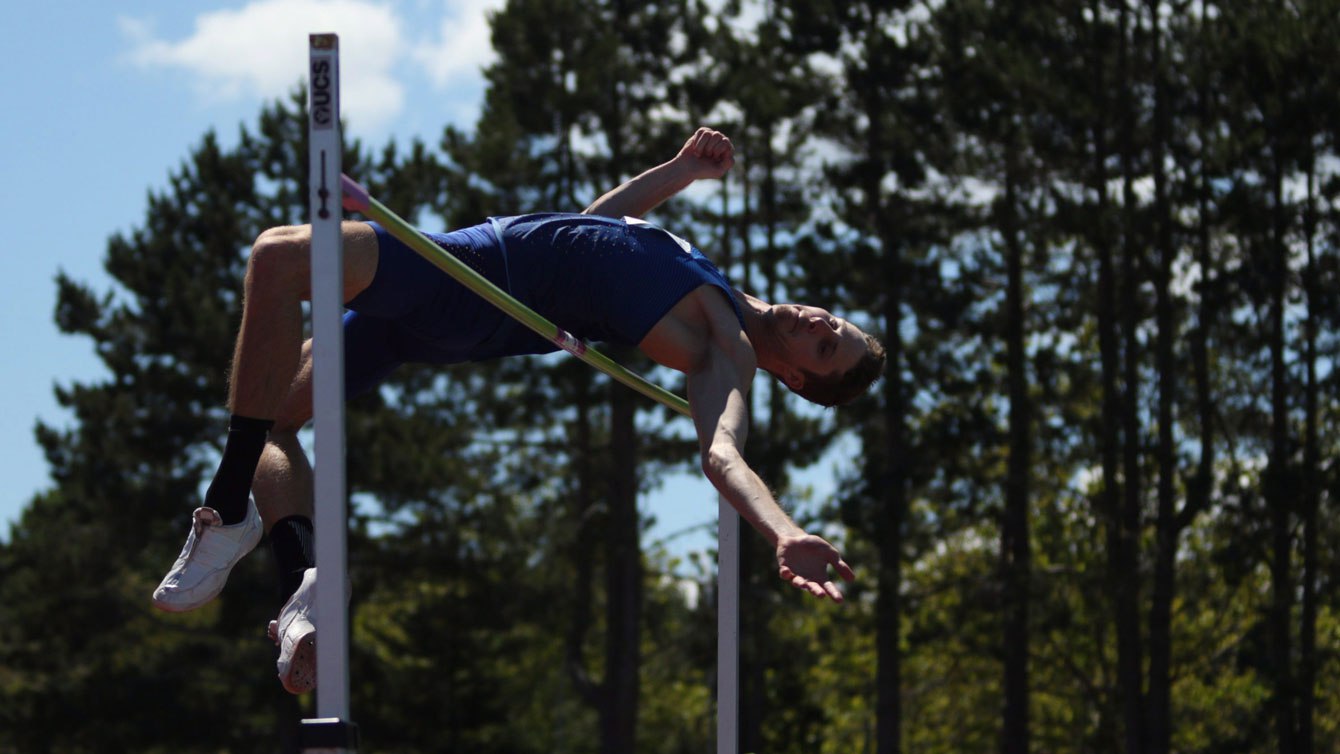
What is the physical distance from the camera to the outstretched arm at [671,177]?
4398 mm

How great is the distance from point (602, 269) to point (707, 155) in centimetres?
72

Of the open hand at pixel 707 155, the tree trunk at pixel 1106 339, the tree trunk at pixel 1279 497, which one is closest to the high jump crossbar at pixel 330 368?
the open hand at pixel 707 155

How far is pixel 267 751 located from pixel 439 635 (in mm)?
2869

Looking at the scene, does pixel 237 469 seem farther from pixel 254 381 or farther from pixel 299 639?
pixel 299 639

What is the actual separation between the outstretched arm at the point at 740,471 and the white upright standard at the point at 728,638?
92cm

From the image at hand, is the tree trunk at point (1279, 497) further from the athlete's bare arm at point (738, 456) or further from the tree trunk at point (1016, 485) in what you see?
the athlete's bare arm at point (738, 456)

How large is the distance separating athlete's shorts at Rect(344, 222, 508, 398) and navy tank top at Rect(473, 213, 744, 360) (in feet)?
0.22

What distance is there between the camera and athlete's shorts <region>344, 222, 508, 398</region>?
12.0ft

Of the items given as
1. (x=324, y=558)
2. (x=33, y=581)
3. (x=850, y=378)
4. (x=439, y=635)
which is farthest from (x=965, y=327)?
(x=324, y=558)

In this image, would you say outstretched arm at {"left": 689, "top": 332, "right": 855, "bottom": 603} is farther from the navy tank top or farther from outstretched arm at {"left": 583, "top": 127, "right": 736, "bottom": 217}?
outstretched arm at {"left": 583, "top": 127, "right": 736, "bottom": 217}

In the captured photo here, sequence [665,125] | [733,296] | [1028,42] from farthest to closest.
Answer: [665,125]
[1028,42]
[733,296]

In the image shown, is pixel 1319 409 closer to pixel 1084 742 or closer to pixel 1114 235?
pixel 1114 235

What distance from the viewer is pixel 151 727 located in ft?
72.5

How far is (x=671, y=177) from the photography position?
4.51 meters
